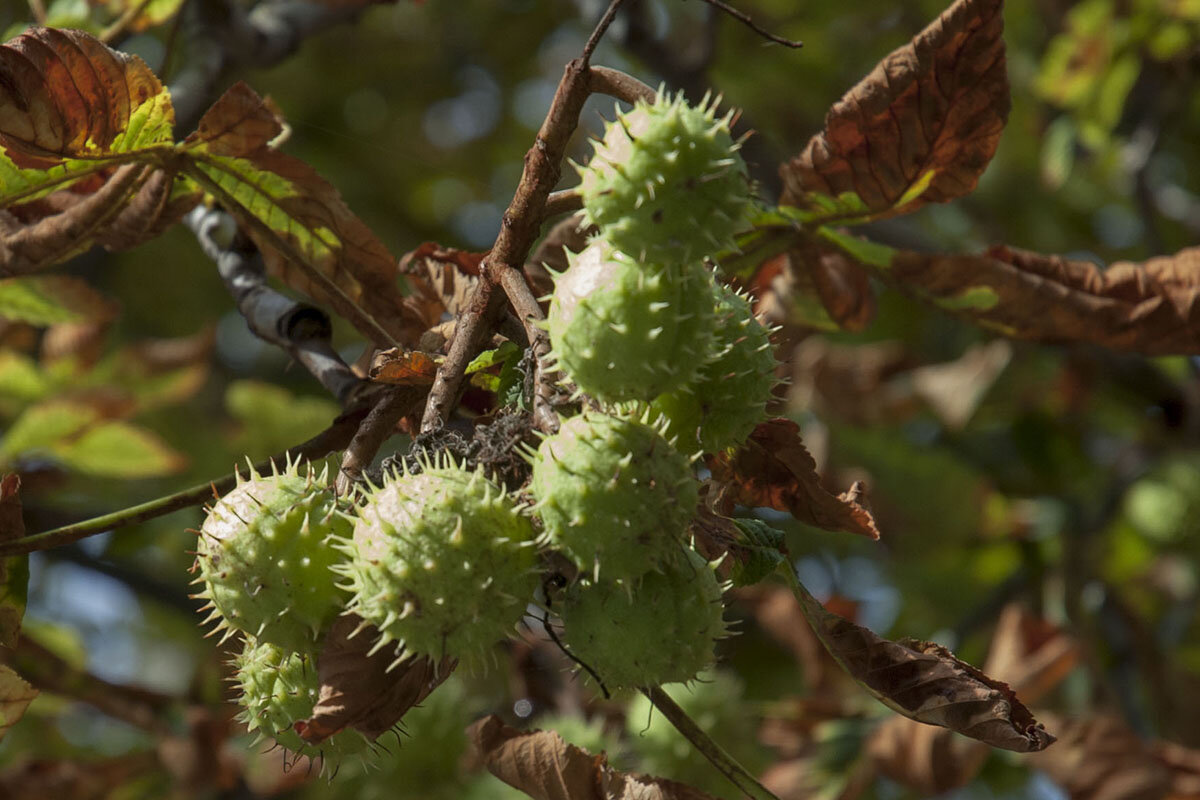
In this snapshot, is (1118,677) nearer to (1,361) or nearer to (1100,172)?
(1100,172)

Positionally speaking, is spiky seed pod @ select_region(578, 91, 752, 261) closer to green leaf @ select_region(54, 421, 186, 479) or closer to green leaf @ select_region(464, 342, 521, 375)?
green leaf @ select_region(464, 342, 521, 375)

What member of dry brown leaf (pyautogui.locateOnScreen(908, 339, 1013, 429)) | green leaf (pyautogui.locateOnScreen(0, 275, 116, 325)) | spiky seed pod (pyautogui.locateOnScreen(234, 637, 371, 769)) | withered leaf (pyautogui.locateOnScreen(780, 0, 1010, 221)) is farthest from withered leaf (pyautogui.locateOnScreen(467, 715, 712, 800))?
dry brown leaf (pyautogui.locateOnScreen(908, 339, 1013, 429))

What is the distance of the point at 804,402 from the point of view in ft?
13.5

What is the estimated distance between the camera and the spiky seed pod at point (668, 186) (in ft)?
3.91

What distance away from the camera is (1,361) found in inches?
131

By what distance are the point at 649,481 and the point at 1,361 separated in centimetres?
277

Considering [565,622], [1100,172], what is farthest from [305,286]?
[1100,172]

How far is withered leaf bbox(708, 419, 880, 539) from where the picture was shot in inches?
61.7

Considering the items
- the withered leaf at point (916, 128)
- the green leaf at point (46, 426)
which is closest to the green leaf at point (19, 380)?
the green leaf at point (46, 426)

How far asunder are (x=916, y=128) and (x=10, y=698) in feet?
5.04

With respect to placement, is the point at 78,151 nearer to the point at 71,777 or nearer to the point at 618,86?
the point at 618,86

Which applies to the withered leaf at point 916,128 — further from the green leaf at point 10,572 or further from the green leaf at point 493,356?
the green leaf at point 10,572

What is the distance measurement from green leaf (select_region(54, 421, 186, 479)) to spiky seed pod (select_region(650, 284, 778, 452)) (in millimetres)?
2291

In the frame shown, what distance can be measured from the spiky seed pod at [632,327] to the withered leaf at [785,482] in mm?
359
